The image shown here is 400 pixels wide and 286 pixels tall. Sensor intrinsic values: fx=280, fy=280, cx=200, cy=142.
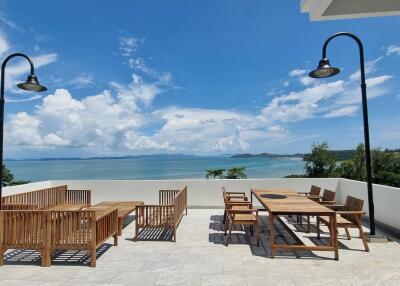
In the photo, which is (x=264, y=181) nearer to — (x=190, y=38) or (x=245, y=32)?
(x=245, y=32)

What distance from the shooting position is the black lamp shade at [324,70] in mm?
4910

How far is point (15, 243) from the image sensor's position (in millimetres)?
4145

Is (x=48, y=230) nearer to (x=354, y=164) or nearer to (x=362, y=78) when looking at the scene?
(x=362, y=78)

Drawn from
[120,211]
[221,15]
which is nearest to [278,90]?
[221,15]

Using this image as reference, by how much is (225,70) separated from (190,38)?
7.84 m

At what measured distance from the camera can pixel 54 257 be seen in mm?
4332

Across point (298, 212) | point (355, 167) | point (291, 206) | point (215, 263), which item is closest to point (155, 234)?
point (215, 263)

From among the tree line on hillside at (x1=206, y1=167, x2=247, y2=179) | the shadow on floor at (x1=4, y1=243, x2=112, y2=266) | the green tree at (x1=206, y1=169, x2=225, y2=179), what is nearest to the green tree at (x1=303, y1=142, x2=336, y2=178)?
the tree line on hillside at (x1=206, y1=167, x2=247, y2=179)

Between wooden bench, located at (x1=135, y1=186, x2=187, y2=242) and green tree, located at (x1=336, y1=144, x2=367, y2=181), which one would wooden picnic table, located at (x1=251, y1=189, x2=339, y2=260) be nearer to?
wooden bench, located at (x1=135, y1=186, x2=187, y2=242)

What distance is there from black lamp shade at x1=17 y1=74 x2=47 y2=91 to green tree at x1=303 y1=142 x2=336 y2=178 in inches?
450

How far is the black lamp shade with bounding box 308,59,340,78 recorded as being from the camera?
16.1 ft

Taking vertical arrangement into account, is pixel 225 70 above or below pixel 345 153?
above

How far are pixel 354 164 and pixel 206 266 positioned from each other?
11551mm

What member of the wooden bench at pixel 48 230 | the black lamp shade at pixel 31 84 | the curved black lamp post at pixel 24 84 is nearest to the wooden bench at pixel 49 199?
the wooden bench at pixel 48 230
